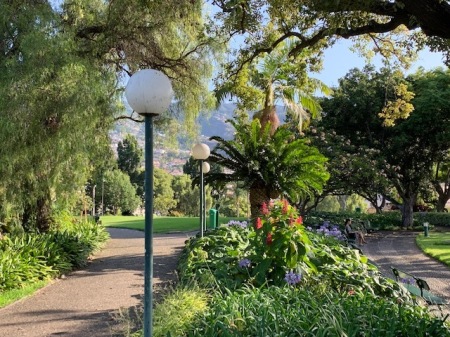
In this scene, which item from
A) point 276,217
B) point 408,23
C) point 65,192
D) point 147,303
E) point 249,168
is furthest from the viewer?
point 249,168

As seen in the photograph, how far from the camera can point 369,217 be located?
99.0 ft

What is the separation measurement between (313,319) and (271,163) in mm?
9217

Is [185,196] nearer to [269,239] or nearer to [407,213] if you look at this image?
[407,213]

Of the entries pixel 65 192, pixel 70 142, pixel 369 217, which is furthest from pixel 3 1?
pixel 369 217

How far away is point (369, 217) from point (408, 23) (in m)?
26.5

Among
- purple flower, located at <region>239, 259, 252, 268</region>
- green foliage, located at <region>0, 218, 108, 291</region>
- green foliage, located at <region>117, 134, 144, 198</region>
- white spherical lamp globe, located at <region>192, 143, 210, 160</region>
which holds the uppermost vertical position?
green foliage, located at <region>117, 134, 144, 198</region>

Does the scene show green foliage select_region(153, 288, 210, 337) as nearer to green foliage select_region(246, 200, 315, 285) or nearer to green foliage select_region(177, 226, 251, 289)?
green foliage select_region(177, 226, 251, 289)

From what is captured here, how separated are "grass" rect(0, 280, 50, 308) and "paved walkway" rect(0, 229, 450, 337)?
0.41 feet

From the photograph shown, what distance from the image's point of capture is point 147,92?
398cm

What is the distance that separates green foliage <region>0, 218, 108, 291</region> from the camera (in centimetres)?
866

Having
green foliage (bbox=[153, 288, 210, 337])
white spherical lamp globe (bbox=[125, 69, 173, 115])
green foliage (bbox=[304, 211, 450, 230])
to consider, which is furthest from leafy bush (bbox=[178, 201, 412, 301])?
green foliage (bbox=[304, 211, 450, 230])

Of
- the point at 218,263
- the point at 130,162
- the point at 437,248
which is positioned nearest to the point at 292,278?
the point at 218,263

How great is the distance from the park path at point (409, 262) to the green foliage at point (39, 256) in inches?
272

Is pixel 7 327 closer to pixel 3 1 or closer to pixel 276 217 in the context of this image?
pixel 276 217
